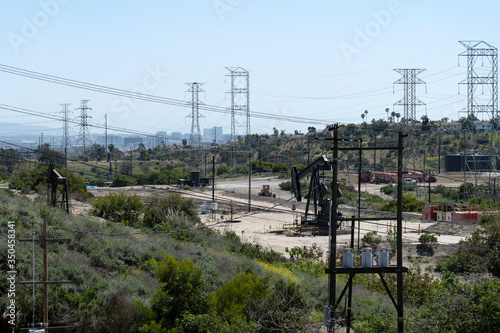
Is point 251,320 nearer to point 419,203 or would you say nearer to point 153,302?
point 153,302

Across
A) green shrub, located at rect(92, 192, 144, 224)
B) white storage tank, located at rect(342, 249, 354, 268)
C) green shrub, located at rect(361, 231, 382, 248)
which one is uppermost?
white storage tank, located at rect(342, 249, 354, 268)

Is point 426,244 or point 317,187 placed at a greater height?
point 317,187

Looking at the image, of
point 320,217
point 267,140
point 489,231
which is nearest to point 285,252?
point 320,217

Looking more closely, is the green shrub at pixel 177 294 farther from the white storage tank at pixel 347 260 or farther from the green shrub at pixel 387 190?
the green shrub at pixel 387 190

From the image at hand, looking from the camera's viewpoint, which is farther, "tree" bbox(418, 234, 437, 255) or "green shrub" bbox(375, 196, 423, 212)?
"green shrub" bbox(375, 196, 423, 212)

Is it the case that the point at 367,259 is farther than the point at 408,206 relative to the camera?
No

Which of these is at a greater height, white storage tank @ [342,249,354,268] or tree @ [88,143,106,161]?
tree @ [88,143,106,161]

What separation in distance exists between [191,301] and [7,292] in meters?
5.76

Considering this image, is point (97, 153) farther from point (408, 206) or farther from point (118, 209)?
point (118, 209)

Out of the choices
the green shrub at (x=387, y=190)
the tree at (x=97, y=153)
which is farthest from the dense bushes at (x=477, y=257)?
the tree at (x=97, y=153)

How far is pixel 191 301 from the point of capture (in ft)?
57.9

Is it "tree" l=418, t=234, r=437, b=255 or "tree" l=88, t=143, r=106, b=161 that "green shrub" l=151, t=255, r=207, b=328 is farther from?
"tree" l=88, t=143, r=106, b=161

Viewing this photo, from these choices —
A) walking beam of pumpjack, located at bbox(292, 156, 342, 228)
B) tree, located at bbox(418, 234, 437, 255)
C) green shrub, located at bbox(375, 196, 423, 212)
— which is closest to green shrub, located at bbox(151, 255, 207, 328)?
walking beam of pumpjack, located at bbox(292, 156, 342, 228)

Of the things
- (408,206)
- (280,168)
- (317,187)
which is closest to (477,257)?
(317,187)
